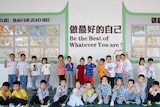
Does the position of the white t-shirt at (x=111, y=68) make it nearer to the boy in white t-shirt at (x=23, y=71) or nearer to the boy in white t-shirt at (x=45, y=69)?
the boy in white t-shirt at (x=45, y=69)

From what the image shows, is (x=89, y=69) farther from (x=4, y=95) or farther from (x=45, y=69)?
(x=4, y=95)

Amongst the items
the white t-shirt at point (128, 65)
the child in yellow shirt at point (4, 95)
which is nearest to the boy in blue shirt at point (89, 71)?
the white t-shirt at point (128, 65)

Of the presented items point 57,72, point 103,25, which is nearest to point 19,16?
point 57,72

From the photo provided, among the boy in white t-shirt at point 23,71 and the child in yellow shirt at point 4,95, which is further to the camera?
the boy in white t-shirt at point 23,71

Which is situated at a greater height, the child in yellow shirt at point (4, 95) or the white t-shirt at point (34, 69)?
the white t-shirt at point (34, 69)

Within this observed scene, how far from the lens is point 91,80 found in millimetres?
6508

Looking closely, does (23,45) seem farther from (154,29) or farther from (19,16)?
(154,29)

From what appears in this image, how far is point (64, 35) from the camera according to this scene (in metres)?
7.23


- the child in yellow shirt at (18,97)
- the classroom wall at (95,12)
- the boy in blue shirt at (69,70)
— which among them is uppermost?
the classroom wall at (95,12)

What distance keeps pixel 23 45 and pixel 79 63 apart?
1.81 metres

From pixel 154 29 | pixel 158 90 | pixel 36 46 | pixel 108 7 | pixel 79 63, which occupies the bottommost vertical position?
pixel 158 90

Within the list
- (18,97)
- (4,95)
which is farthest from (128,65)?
(4,95)

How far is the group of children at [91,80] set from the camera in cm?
514

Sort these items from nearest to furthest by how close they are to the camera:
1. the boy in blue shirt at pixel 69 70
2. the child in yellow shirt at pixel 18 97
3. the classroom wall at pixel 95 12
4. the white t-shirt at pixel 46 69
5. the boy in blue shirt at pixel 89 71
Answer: the child in yellow shirt at pixel 18 97 < the boy in blue shirt at pixel 89 71 < the white t-shirt at pixel 46 69 < the boy in blue shirt at pixel 69 70 < the classroom wall at pixel 95 12
